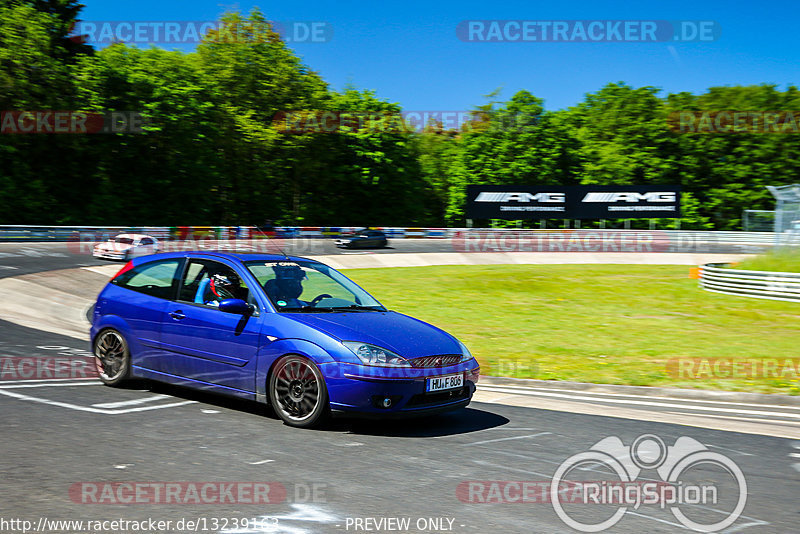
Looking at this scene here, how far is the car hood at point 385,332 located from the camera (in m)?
6.59

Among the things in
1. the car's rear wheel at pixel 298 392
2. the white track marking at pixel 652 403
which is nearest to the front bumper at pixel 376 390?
the car's rear wheel at pixel 298 392

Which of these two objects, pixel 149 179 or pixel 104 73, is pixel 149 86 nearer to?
pixel 104 73

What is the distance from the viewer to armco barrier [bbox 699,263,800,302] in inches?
870

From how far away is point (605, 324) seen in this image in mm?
17891

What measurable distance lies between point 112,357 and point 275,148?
59.8 m

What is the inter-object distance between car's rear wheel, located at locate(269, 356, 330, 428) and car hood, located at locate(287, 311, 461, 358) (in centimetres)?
37

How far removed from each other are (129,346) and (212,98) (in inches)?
2273

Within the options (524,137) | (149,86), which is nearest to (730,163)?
(524,137)

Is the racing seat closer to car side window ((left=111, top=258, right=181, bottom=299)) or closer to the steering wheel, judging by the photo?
the steering wheel

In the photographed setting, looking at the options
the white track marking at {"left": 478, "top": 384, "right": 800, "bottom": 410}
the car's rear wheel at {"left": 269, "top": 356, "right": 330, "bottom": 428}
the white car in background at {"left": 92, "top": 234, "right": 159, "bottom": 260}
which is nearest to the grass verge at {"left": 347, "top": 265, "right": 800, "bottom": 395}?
the white track marking at {"left": 478, "top": 384, "right": 800, "bottom": 410}

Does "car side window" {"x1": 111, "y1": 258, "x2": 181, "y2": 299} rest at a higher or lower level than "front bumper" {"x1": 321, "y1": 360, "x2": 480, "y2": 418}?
higher

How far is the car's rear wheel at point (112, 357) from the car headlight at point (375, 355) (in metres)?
3.00

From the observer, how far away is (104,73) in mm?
54188

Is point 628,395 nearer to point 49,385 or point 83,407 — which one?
point 83,407
